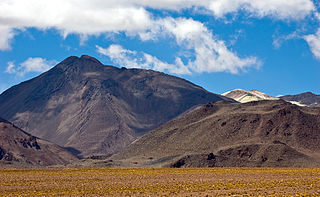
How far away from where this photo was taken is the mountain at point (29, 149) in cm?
16925

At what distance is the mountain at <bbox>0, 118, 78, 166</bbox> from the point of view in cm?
16925

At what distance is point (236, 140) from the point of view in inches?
4961

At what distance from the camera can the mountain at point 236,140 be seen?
344ft

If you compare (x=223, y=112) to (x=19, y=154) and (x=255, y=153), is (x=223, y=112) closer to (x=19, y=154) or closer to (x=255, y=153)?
(x=255, y=153)

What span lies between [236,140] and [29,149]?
84.6 m

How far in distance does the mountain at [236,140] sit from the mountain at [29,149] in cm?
4442

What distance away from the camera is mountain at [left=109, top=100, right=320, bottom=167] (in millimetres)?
104875

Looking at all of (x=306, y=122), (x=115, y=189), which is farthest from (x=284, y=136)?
(x=115, y=189)

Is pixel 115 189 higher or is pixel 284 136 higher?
pixel 284 136

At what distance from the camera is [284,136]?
409 ft

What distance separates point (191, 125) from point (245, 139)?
67.6 ft

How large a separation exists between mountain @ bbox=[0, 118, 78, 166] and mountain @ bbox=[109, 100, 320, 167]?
1749 inches

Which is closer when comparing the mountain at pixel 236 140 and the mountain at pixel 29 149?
the mountain at pixel 236 140

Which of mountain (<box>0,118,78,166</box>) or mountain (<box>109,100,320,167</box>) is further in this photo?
mountain (<box>0,118,78,166</box>)
